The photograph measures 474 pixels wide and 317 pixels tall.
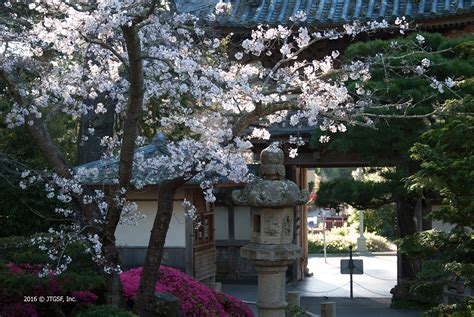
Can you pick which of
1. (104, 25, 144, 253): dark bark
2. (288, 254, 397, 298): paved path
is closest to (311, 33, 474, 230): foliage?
(288, 254, 397, 298): paved path

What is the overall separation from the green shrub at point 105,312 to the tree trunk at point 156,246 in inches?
18.6

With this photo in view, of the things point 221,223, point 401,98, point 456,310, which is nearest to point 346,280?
point 221,223

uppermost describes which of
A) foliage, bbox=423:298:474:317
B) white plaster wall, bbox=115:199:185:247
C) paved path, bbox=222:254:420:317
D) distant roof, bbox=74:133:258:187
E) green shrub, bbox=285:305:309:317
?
distant roof, bbox=74:133:258:187

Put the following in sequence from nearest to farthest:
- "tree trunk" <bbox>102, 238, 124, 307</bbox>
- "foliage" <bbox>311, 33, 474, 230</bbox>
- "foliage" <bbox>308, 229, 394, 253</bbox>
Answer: "tree trunk" <bbox>102, 238, 124, 307</bbox> < "foliage" <bbox>311, 33, 474, 230</bbox> < "foliage" <bbox>308, 229, 394, 253</bbox>

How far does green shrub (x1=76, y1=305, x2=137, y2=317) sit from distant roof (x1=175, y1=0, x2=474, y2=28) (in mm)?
6862

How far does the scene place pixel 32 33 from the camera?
21.4ft

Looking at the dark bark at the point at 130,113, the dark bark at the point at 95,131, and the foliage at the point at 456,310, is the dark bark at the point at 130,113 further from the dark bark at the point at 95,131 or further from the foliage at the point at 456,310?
the dark bark at the point at 95,131

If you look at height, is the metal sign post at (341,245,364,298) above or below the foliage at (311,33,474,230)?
below

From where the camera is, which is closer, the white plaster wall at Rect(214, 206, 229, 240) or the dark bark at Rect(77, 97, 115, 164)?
the dark bark at Rect(77, 97, 115, 164)

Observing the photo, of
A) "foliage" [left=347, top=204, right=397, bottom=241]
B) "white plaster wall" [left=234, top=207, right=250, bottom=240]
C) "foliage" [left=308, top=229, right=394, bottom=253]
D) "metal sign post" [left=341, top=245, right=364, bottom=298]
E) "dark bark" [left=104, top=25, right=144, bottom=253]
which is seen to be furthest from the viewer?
"foliage" [left=347, top=204, right=397, bottom=241]

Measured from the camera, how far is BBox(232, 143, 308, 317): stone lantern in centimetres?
700

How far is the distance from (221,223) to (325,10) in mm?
5986

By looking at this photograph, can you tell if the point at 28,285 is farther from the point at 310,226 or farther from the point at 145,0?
the point at 310,226

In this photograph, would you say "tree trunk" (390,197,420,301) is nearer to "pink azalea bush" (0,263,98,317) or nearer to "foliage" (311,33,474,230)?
"foliage" (311,33,474,230)
